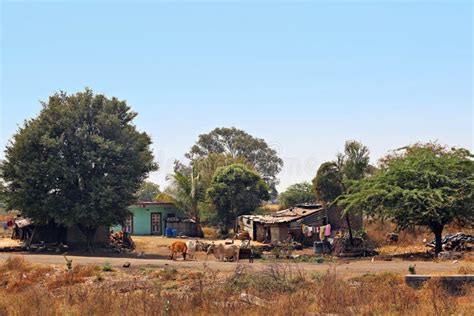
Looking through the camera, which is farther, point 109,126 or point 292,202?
point 292,202

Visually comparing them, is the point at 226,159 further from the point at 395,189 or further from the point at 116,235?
the point at 395,189

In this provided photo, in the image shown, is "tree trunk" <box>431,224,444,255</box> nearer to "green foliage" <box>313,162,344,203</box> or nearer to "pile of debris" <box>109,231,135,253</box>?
"green foliage" <box>313,162,344,203</box>

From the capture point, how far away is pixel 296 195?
69500mm

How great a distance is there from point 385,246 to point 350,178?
467cm

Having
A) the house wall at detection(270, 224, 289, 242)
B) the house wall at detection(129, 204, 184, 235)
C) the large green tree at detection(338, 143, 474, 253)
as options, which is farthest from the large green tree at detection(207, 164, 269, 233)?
the large green tree at detection(338, 143, 474, 253)

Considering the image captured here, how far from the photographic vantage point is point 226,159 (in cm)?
6850

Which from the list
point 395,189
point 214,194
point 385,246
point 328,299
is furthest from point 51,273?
point 214,194

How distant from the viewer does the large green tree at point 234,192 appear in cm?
5300

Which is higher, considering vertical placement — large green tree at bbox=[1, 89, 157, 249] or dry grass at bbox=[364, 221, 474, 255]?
large green tree at bbox=[1, 89, 157, 249]

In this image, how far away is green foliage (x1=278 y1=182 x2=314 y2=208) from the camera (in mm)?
68250

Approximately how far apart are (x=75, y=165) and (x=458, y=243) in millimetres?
21068

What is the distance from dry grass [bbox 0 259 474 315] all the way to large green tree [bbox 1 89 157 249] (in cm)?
1345

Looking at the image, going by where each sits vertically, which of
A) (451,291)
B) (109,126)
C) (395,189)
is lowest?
(451,291)

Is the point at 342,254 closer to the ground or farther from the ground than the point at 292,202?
closer to the ground
